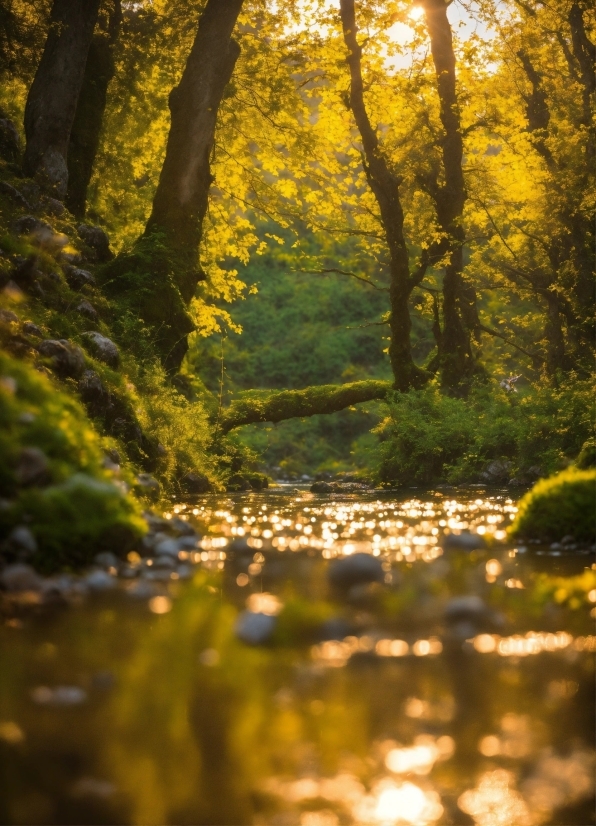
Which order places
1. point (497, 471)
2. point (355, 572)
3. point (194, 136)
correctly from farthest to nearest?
1. point (497, 471)
2. point (194, 136)
3. point (355, 572)

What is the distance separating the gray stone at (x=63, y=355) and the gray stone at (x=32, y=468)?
3.76 metres

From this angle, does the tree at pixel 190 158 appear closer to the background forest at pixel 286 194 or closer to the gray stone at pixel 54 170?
the background forest at pixel 286 194

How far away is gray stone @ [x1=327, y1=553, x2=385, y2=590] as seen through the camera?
164 inches

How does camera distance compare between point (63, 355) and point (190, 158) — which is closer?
point (63, 355)

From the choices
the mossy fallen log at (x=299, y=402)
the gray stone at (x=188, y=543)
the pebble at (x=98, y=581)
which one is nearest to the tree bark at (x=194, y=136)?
the mossy fallen log at (x=299, y=402)

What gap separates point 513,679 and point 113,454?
535cm

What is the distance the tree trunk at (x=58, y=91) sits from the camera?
42.3 ft

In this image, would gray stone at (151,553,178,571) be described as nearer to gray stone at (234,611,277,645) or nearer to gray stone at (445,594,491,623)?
gray stone at (234,611,277,645)

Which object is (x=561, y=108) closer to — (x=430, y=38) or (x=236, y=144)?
(x=430, y=38)

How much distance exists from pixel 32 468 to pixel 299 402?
1297 cm

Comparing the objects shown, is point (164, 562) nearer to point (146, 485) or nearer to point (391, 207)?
point (146, 485)

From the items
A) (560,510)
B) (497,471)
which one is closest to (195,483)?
(497,471)

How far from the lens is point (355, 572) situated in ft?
13.8

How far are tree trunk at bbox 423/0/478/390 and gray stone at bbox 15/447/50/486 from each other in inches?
569
